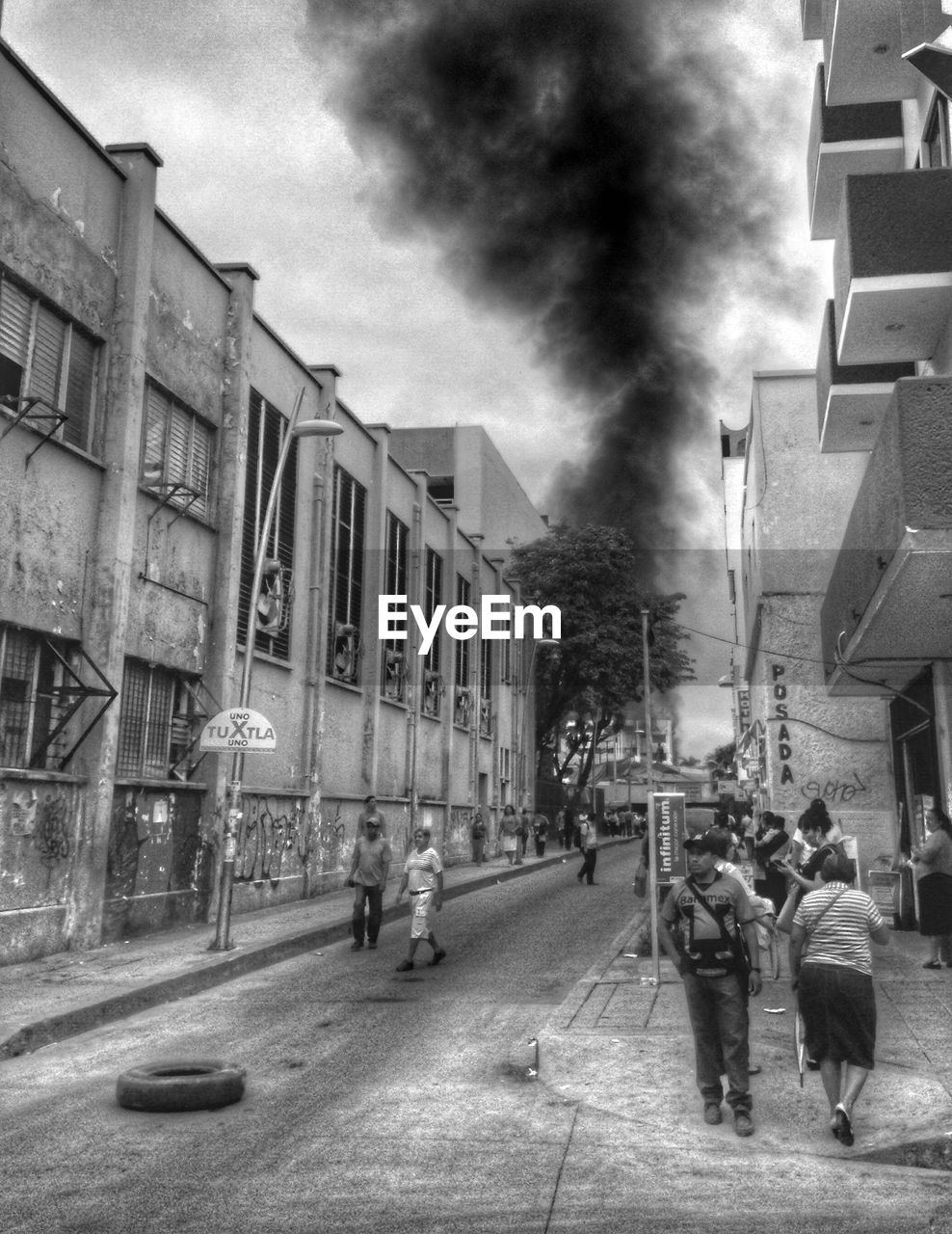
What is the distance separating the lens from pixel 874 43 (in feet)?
46.2

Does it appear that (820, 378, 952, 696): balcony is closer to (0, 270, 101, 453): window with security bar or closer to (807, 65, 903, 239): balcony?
(807, 65, 903, 239): balcony

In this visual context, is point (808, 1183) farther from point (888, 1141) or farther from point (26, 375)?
point (26, 375)

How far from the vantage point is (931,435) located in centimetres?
910

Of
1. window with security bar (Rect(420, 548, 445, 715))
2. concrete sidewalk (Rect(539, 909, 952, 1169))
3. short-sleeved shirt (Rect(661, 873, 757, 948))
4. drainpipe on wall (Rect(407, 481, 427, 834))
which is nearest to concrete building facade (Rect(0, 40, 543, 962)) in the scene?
drainpipe on wall (Rect(407, 481, 427, 834))

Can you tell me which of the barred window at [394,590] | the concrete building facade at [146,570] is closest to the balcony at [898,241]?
the concrete building facade at [146,570]

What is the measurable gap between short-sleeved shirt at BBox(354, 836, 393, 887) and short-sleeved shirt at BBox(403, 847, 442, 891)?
1.01 m

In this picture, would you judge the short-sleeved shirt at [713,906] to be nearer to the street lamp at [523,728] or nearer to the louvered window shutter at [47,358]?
the louvered window shutter at [47,358]

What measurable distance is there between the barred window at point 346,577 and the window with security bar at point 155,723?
6.29m

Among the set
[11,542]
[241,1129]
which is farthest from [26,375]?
[241,1129]

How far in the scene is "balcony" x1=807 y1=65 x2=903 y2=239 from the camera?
16.5 metres

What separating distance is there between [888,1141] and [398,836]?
21747 mm

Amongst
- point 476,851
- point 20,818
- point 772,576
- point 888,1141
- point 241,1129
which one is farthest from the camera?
point 476,851

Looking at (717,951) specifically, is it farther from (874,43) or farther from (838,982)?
(874,43)

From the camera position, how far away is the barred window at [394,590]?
26781 mm
